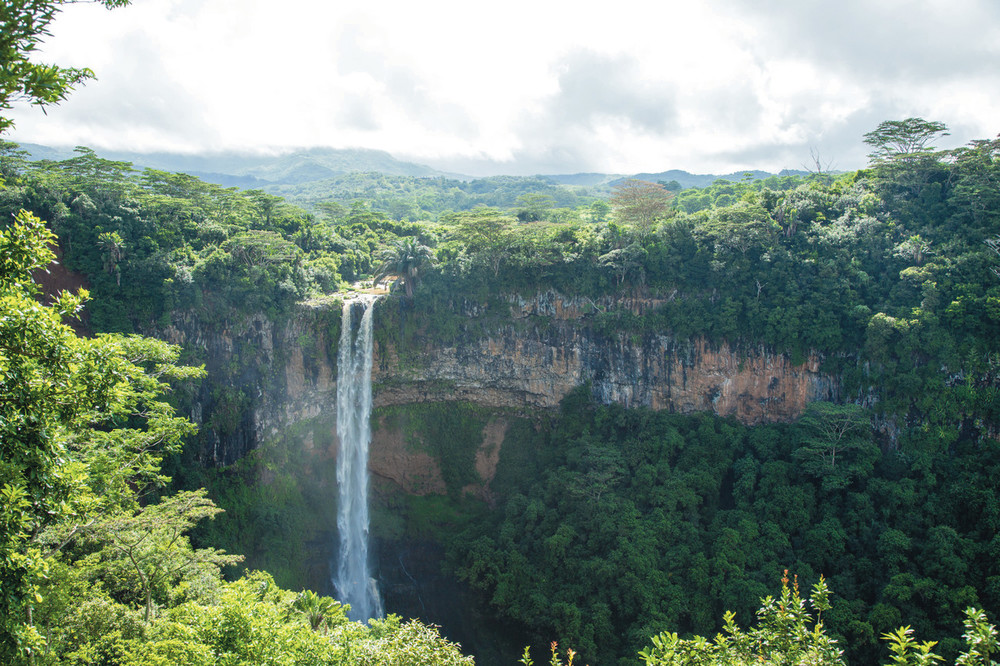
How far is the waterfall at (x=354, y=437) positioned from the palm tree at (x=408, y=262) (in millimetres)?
1822

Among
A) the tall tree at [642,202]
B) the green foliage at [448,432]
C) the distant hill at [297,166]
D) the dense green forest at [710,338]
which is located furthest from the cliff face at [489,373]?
the distant hill at [297,166]

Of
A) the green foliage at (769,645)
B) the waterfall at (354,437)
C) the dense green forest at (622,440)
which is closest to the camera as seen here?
the green foliage at (769,645)

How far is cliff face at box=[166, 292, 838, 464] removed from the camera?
25672 millimetres

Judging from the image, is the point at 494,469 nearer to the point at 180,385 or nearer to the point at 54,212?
the point at 180,385

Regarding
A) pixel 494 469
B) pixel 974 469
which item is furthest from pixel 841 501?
pixel 494 469

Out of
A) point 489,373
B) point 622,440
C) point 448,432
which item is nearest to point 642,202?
point 489,373

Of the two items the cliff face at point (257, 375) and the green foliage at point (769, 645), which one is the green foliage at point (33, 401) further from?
the cliff face at point (257, 375)

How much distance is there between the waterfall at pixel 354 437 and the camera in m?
27.7

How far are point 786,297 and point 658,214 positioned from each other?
8.89 m

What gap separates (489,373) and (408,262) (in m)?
7.05

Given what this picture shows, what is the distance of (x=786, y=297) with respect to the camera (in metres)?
25.1

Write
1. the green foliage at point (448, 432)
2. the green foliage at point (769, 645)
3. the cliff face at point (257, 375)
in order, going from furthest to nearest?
the green foliage at point (448, 432) → the cliff face at point (257, 375) → the green foliage at point (769, 645)

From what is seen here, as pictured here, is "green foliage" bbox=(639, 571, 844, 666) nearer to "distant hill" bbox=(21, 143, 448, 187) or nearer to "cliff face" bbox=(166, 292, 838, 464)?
"cliff face" bbox=(166, 292, 838, 464)

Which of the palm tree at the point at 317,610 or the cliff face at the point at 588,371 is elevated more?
the cliff face at the point at 588,371
